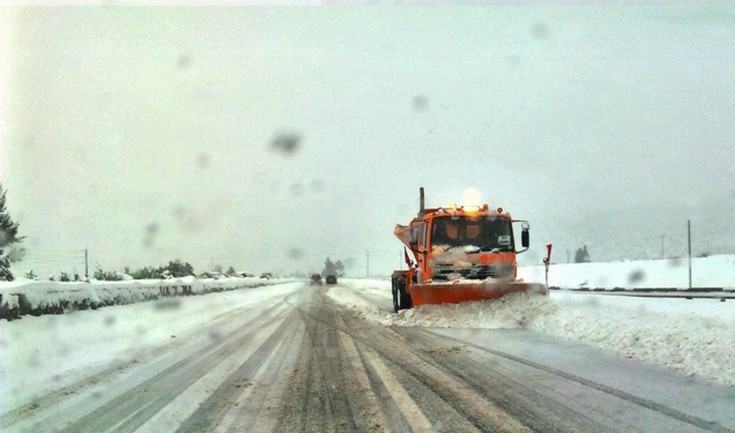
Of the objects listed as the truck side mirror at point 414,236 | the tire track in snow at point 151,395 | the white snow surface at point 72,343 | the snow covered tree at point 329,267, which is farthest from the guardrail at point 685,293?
the snow covered tree at point 329,267

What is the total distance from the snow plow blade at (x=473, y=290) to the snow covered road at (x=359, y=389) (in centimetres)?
307

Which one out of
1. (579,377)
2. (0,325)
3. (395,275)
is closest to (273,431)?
(579,377)

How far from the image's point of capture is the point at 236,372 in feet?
26.4

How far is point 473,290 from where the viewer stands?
14.5 m

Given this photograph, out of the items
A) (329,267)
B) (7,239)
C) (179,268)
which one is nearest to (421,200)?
(7,239)

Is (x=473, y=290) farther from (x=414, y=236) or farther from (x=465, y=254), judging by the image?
(x=414, y=236)

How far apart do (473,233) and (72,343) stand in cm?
991

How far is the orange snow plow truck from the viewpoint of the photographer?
1454 centimetres

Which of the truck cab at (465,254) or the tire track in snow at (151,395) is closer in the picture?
the tire track in snow at (151,395)

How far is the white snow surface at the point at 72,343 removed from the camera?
7.53m

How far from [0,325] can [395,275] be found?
1124 centimetres

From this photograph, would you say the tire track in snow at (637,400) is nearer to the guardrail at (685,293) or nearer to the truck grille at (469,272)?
the truck grille at (469,272)

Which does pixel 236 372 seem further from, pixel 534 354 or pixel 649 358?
pixel 649 358

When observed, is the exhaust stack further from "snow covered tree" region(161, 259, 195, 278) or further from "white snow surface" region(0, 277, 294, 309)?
"snow covered tree" region(161, 259, 195, 278)
